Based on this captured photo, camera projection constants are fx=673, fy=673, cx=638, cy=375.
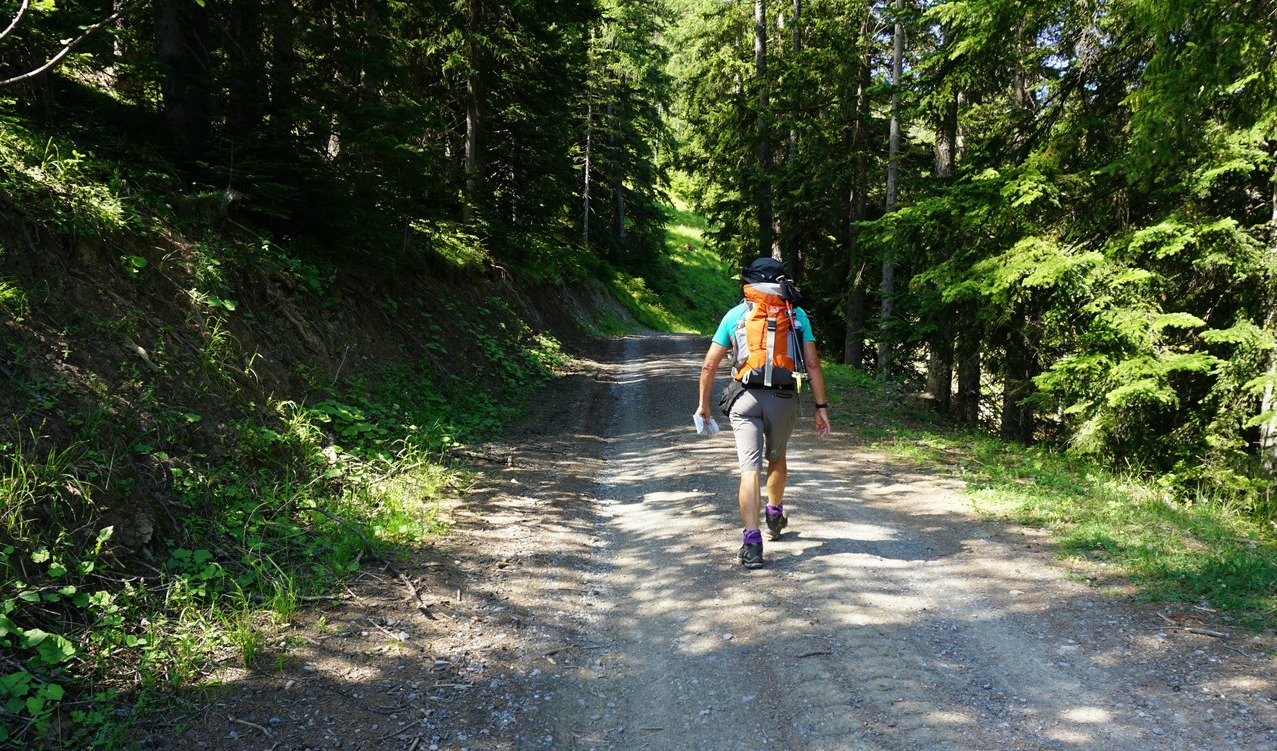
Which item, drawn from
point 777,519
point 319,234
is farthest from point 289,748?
point 319,234

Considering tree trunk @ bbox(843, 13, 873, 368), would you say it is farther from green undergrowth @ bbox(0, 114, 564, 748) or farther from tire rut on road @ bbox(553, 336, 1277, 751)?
tire rut on road @ bbox(553, 336, 1277, 751)

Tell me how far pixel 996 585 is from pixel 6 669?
18.4ft

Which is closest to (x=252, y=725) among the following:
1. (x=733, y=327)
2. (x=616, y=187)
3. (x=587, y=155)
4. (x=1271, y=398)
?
(x=733, y=327)

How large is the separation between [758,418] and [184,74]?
296 inches

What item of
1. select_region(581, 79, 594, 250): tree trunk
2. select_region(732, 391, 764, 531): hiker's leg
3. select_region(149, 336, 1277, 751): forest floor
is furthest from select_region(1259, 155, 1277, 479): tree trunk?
select_region(581, 79, 594, 250): tree trunk

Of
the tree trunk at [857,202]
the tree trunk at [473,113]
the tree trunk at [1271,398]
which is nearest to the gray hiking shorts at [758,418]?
the tree trunk at [1271,398]

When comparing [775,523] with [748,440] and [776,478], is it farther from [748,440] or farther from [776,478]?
[748,440]

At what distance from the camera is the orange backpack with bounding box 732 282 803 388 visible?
4961 mm

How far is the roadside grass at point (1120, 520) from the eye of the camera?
4320mm

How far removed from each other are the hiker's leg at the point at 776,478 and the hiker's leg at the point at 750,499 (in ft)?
0.92

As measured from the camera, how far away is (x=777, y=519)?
541 centimetres

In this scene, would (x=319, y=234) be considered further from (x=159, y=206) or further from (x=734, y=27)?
(x=734, y=27)

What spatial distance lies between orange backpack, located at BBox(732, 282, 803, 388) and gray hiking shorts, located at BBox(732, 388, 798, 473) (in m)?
0.09

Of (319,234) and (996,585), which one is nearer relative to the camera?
(996,585)
